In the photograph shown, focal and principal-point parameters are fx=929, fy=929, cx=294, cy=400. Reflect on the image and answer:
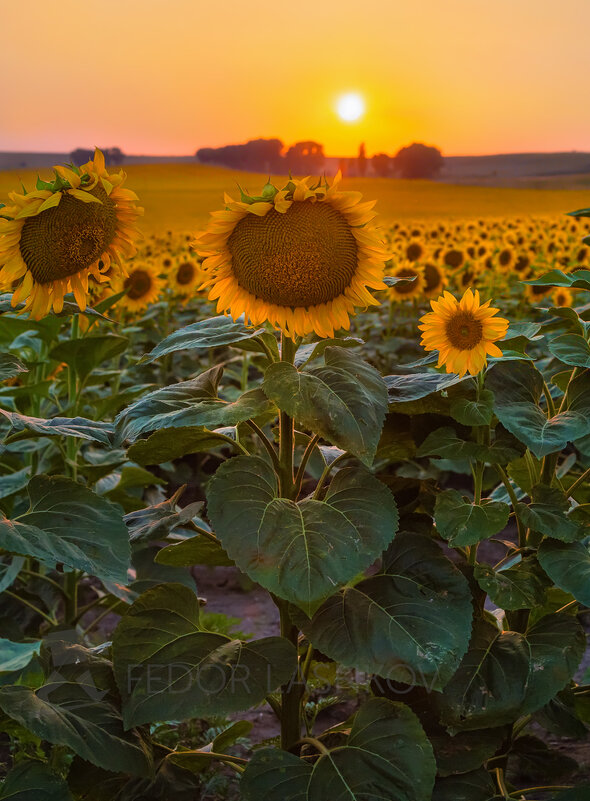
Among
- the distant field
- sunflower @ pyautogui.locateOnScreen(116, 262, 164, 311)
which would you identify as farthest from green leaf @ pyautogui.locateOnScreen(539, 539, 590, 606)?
the distant field

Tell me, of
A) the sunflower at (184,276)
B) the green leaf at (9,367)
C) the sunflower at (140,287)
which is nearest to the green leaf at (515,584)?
the green leaf at (9,367)

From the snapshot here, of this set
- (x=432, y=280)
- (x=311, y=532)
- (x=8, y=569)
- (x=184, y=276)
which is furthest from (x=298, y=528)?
(x=432, y=280)

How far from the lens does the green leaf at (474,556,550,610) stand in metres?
1.32

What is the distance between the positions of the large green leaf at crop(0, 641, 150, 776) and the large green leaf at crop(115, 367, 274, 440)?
0.37 metres

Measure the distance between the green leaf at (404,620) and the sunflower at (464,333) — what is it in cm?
27

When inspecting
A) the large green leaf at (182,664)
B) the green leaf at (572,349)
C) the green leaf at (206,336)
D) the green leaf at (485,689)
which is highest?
the green leaf at (206,336)

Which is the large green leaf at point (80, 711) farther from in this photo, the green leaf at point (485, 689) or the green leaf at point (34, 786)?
the green leaf at point (485, 689)

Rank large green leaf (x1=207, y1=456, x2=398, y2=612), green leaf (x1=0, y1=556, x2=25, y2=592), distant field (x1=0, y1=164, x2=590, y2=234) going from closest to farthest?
large green leaf (x1=207, y1=456, x2=398, y2=612) < green leaf (x1=0, y1=556, x2=25, y2=592) < distant field (x1=0, y1=164, x2=590, y2=234)

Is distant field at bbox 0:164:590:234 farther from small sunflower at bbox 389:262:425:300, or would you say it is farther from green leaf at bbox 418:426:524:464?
green leaf at bbox 418:426:524:464

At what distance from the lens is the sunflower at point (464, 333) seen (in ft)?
4.58

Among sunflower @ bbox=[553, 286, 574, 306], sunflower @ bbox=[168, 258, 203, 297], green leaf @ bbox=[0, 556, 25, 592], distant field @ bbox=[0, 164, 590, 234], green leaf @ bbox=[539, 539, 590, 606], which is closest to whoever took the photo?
green leaf @ bbox=[539, 539, 590, 606]

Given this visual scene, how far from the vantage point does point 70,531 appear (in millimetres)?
1271

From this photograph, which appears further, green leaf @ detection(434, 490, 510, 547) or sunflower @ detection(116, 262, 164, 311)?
sunflower @ detection(116, 262, 164, 311)

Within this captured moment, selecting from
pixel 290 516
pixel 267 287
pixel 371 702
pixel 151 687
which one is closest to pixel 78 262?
pixel 267 287
